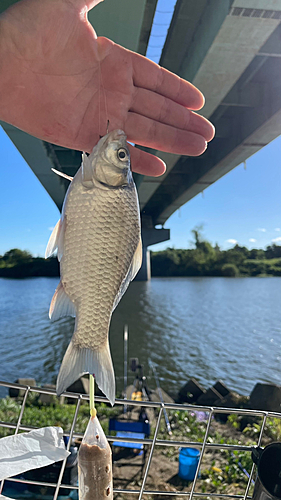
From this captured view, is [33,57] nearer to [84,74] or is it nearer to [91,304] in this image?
[84,74]

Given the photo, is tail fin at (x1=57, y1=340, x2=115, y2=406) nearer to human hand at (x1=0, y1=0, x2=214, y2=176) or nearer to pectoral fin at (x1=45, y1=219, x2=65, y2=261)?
pectoral fin at (x1=45, y1=219, x2=65, y2=261)

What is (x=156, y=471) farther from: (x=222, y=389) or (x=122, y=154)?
(x=122, y=154)

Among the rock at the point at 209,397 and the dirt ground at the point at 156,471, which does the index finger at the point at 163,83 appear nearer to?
the dirt ground at the point at 156,471

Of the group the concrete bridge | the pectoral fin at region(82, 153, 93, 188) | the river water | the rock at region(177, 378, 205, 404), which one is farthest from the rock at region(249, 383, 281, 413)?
the pectoral fin at region(82, 153, 93, 188)

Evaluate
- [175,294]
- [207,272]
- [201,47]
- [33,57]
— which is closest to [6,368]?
[201,47]

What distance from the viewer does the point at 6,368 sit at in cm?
1412

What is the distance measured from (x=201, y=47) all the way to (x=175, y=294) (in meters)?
32.3

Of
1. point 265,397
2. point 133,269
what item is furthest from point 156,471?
point 133,269

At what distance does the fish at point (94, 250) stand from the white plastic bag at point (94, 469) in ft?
0.59

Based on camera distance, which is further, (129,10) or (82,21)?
(129,10)

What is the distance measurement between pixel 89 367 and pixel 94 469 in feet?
0.76

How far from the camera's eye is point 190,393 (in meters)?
10.1

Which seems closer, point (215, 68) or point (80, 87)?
point (80, 87)

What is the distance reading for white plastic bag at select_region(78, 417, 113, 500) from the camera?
2.73 feet
